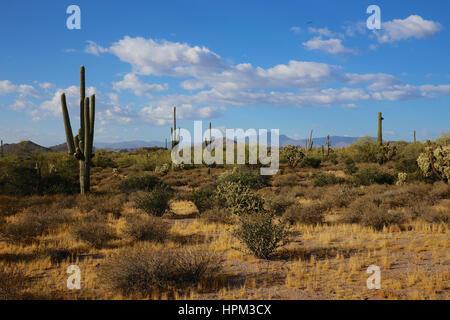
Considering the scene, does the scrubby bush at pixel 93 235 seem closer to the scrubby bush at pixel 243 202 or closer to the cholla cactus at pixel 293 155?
the scrubby bush at pixel 243 202

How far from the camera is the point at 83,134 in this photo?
669 inches

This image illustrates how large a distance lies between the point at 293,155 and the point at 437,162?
15301mm

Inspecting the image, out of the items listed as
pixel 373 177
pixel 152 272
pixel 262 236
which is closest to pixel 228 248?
pixel 262 236

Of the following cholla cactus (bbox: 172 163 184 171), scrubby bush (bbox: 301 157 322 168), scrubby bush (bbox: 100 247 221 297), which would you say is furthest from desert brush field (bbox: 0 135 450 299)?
scrubby bush (bbox: 301 157 322 168)

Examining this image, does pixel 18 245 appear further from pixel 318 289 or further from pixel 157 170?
pixel 157 170

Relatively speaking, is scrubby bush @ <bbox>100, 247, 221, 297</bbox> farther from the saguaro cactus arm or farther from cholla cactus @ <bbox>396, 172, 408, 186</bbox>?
cholla cactus @ <bbox>396, 172, 408, 186</bbox>

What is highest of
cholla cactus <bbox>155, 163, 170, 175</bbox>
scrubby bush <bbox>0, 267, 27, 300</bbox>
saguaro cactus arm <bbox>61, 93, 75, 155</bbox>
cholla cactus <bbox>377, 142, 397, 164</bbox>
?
saguaro cactus arm <bbox>61, 93, 75, 155</bbox>


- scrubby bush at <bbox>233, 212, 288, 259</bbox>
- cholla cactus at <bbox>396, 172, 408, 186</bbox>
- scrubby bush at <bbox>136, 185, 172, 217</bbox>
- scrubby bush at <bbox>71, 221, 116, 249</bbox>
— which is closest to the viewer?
scrubby bush at <bbox>233, 212, 288, 259</bbox>

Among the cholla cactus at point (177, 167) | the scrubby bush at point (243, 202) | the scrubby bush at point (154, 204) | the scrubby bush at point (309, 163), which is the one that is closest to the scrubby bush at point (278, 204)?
the scrubby bush at point (243, 202)

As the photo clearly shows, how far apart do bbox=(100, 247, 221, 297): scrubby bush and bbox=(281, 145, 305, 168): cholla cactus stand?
27.1m

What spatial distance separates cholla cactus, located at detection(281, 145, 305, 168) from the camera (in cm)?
3226

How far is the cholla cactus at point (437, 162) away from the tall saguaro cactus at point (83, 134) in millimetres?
19037
